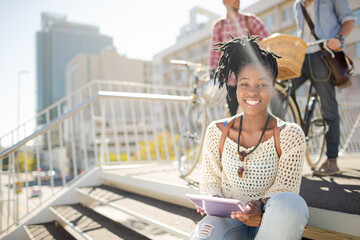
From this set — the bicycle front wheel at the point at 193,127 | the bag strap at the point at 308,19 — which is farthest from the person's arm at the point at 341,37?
the bicycle front wheel at the point at 193,127

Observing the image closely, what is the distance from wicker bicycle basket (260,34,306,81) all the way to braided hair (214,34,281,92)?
753 millimetres

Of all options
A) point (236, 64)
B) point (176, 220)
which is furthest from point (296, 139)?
point (176, 220)

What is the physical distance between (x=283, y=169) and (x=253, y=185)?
0.51ft

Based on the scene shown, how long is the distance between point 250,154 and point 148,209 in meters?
1.55

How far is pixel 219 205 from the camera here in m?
1.13

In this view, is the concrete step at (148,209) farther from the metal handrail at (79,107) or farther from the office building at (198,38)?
the office building at (198,38)

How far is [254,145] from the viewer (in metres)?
1.29

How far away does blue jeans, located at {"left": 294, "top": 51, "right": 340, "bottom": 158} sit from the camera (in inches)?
95.5

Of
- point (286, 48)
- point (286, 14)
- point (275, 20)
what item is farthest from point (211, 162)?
point (275, 20)

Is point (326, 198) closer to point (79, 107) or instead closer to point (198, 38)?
→ point (79, 107)

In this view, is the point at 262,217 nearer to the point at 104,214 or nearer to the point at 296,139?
the point at 296,139

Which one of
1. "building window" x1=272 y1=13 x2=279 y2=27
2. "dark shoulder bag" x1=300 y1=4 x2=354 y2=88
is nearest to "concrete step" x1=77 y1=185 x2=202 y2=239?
"dark shoulder bag" x1=300 y1=4 x2=354 y2=88

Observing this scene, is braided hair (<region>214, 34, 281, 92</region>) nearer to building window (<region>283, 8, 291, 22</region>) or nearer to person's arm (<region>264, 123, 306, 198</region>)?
person's arm (<region>264, 123, 306, 198</region>)

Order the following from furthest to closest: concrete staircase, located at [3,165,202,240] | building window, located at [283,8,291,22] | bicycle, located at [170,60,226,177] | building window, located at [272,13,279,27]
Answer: building window, located at [272,13,279,27] < building window, located at [283,8,291,22] < bicycle, located at [170,60,226,177] < concrete staircase, located at [3,165,202,240]
